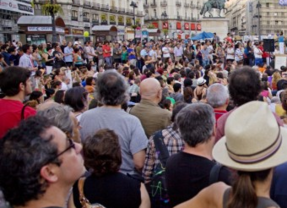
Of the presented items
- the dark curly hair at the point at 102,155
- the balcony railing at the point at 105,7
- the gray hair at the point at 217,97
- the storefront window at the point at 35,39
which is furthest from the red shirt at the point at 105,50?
the balcony railing at the point at 105,7

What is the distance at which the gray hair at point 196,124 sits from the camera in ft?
11.2

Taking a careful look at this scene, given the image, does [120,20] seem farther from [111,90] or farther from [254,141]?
[254,141]

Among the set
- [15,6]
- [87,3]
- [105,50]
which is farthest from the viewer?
[87,3]

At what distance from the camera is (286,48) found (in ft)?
104

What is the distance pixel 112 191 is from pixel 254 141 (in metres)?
1.52

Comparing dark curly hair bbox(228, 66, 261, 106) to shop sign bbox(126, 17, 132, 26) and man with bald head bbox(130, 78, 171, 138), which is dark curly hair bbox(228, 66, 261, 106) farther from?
shop sign bbox(126, 17, 132, 26)

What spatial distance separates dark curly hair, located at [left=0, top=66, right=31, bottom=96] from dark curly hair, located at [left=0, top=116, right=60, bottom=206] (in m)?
2.45

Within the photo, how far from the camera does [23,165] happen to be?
2.24m

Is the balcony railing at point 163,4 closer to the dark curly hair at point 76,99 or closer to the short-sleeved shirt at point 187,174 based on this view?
the dark curly hair at point 76,99

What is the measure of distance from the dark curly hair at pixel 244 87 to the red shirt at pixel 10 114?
221cm

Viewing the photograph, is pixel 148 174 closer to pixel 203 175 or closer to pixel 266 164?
pixel 203 175

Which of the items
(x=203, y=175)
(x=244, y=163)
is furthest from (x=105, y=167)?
(x=244, y=163)

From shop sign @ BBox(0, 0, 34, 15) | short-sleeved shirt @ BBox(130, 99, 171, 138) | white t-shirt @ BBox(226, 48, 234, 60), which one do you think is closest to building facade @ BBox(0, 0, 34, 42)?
shop sign @ BBox(0, 0, 34, 15)

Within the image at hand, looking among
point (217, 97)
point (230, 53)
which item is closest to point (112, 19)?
point (230, 53)
